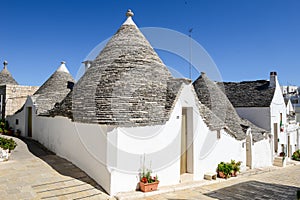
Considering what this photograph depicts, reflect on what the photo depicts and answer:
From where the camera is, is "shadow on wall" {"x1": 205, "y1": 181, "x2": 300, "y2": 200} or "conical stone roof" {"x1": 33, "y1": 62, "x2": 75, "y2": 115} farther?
"conical stone roof" {"x1": 33, "y1": 62, "x2": 75, "y2": 115}

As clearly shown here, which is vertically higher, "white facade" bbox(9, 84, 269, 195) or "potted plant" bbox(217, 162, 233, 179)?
"white facade" bbox(9, 84, 269, 195)

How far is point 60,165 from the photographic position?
936 cm

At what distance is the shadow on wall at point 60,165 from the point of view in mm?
8039

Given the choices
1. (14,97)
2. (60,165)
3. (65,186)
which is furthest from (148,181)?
(14,97)

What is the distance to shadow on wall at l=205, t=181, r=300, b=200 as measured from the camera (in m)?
8.17

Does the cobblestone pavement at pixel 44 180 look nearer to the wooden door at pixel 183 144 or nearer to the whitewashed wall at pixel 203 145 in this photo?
the wooden door at pixel 183 144

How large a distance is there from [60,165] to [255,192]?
7799 mm

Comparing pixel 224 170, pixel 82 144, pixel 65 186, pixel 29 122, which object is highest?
pixel 29 122

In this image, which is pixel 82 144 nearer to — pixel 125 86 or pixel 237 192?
pixel 125 86

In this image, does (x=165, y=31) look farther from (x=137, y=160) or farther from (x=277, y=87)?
(x=277, y=87)

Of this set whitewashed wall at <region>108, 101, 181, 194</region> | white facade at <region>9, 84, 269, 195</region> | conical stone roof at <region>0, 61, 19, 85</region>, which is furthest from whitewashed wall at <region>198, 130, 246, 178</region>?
conical stone roof at <region>0, 61, 19, 85</region>

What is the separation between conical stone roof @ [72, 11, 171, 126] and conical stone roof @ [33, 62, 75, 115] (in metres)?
5.14

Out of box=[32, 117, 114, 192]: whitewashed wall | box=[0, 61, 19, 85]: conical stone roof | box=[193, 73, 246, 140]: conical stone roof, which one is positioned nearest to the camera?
box=[32, 117, 114, 192]: whitewashed wall

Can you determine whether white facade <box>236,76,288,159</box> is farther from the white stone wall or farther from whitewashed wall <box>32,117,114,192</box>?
the white stone wall
